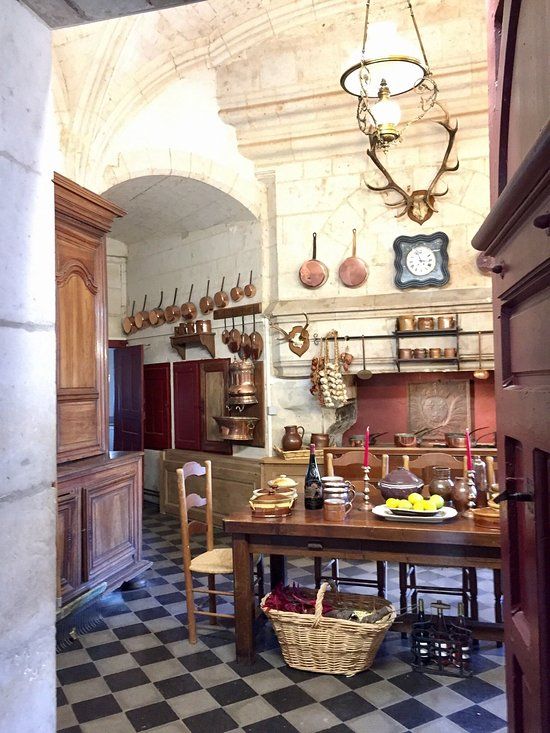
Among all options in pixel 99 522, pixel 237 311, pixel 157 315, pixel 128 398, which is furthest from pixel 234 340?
pixel 99 522

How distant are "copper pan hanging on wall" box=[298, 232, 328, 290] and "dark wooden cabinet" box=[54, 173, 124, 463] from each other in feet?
6.82

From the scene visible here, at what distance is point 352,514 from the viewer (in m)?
3.33

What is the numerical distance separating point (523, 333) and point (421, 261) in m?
4.59

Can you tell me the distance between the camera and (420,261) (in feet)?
17.9

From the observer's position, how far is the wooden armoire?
3709 millimetres

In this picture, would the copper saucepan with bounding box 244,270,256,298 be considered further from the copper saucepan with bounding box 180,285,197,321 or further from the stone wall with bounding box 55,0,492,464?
the copper saucepan with bounding box 180,285,197,321

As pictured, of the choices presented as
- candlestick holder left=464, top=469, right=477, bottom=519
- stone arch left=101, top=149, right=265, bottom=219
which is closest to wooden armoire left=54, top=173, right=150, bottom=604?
stone arch left=101, top=149, right=265, bottom=219

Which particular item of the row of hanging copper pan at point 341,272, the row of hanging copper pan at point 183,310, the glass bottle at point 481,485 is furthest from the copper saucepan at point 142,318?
the glass bottle at point 481,485

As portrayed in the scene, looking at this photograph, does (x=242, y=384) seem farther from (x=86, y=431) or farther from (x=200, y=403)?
(x=86, y=431)

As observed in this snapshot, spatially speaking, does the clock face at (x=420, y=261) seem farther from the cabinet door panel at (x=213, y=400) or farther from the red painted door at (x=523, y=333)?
the red painted door at (x=523, y=333)

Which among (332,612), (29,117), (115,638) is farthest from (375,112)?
(115,638)

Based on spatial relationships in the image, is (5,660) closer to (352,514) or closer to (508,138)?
(508,138)

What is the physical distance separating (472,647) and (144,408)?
5124 millimetres

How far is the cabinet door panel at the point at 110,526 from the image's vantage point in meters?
3.85
